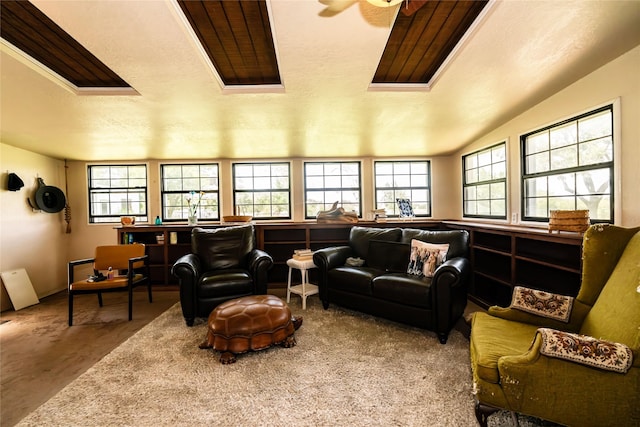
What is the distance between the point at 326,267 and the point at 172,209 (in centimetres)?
348

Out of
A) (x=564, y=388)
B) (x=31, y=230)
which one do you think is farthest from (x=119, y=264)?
(x=564, y=388)

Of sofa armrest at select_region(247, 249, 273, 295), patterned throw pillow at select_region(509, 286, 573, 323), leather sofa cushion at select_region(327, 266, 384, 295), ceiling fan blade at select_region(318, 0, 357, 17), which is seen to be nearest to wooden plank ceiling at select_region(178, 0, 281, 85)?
ceiling fan blade at select_region(318, 0, 357, 17)

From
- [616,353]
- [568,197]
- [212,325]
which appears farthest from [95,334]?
[568,197]

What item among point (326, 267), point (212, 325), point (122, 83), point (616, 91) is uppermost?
point (122, 83)

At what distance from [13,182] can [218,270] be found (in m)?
3.28

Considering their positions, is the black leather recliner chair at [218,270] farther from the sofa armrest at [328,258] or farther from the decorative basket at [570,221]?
the decorative basket at [570,221]

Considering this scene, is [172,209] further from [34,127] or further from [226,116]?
[226,116]

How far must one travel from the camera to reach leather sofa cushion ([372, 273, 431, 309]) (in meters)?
2.46

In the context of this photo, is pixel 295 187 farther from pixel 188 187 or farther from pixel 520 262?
pixel 520 262

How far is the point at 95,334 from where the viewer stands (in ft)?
9.04

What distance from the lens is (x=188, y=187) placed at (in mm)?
5066

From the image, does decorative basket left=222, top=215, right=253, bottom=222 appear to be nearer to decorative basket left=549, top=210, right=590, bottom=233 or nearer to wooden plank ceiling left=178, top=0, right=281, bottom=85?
wooden plank ceiling left=178, top=0, right=281, bottom=85

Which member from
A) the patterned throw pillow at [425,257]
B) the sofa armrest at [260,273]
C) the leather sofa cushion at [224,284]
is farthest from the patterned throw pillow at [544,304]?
the leather sofa cushion at [224,284]

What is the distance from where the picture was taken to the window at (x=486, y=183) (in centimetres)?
359
